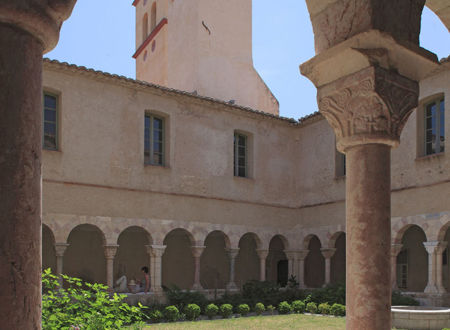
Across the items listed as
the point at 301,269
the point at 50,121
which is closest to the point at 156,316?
the point at 50,121

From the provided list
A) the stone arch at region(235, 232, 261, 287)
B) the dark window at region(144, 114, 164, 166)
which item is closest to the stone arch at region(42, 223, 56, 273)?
the dark window at region(144, 114, 164, 166)

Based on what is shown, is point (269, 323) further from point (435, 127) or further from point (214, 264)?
point (435, 127)

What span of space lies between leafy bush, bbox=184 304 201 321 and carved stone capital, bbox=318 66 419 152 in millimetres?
11093

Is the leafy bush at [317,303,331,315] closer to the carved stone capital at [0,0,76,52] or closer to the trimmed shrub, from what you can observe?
the trimmed shrub

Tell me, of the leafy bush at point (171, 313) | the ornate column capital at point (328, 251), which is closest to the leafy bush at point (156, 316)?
the leafy bush at point (171, 313)

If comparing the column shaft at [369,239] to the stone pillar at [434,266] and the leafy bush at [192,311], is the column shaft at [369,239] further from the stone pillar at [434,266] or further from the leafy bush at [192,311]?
the stone pillar at [434,266]

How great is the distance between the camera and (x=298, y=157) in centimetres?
2005

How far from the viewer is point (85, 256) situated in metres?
17.3

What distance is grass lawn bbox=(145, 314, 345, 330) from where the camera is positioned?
12328mm

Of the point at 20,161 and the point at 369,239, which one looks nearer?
the point at 20,161

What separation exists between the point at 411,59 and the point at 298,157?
1618cm

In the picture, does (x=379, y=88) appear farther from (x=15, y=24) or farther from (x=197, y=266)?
(x=197, y=266)

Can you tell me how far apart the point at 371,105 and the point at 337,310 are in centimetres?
1180

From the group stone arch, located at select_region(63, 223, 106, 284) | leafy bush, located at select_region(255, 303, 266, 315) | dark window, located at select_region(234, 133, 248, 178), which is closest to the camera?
leafy bush, located at select_region(255, 303, 266, 315)
